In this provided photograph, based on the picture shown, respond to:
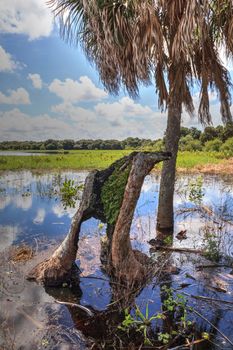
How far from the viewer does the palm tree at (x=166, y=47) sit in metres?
6.83

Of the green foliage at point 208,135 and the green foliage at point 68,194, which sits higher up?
the green foliage at point 208,135

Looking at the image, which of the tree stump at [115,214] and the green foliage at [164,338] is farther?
the tree stump at [115,214]

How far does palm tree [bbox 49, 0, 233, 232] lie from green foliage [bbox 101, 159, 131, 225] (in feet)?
8.90

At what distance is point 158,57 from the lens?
7.28 m

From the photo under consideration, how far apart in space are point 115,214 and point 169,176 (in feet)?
12.0

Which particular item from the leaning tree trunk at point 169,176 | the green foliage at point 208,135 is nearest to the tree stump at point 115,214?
the leaning tree trunk at point 169,176

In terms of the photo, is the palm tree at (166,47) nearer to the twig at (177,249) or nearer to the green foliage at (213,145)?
the twig at (177,249)

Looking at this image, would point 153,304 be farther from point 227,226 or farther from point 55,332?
point 227,226

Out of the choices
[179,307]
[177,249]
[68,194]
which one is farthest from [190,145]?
[179,307]

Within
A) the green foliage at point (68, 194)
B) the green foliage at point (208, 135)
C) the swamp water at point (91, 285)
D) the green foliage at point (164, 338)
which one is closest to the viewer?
the green foliage at point (164, 338)

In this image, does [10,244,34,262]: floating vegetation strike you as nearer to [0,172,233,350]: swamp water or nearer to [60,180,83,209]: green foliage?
[0,172,233,350]: swamp water

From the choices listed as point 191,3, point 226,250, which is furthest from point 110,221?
point 191,3

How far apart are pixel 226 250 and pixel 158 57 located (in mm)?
4456

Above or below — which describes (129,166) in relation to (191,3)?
below
